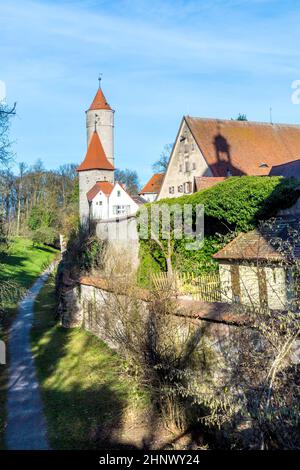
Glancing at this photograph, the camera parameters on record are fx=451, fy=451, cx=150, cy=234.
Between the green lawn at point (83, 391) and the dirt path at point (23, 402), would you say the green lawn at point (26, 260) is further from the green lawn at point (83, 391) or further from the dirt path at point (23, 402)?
the green lawn at point (83, 391)

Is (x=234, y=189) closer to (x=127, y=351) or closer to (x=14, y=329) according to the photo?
(x=127, y=351)

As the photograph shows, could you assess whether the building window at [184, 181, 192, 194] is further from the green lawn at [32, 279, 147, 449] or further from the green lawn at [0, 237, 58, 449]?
the green lawn at [32, 279, 147, 449]

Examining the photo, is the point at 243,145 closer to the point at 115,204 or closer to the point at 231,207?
the point at 231,207

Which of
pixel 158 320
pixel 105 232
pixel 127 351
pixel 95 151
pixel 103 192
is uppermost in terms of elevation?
pixel 95 151

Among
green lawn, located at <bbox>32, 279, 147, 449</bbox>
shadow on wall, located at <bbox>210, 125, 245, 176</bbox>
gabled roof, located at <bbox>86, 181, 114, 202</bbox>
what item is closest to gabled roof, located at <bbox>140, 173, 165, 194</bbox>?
gabled roof, located at <bbox>86, 181, 114, 202</bbox>

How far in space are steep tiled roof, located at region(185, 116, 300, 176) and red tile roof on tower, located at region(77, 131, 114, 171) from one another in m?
24.0

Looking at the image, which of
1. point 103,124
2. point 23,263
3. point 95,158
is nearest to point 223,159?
point 23,263

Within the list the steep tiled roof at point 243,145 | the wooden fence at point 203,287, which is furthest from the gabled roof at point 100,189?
the wooden fence at point 203,287

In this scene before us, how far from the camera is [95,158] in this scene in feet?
193

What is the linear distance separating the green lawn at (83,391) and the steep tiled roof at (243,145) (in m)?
19.1
